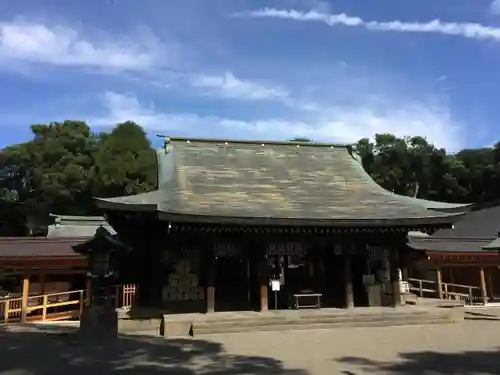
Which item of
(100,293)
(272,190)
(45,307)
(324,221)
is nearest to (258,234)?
(324,221)

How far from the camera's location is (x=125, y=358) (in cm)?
920

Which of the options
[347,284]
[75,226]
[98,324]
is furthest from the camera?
[75,226]

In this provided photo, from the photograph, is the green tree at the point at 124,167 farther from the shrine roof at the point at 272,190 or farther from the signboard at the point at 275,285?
the signboard at the point at 275,285

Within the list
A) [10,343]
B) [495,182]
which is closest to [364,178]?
[10,343]

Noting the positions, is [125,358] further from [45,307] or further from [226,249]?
[45,307]

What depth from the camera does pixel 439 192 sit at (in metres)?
48.5

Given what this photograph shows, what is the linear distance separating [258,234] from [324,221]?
2.10m

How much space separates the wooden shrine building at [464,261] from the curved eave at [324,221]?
6.67 meters

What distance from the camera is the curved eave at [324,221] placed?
12961mm

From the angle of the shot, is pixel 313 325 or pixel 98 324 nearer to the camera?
pixel 98 324

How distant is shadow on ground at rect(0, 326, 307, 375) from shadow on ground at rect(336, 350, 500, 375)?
4.13ft

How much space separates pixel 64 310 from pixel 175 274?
7833mm

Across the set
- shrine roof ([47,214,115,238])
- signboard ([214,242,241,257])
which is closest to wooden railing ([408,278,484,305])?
signboard ([214,242,241,257])

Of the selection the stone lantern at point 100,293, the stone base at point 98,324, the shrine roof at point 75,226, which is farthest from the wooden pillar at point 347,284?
the shrine roof at point 75,226
